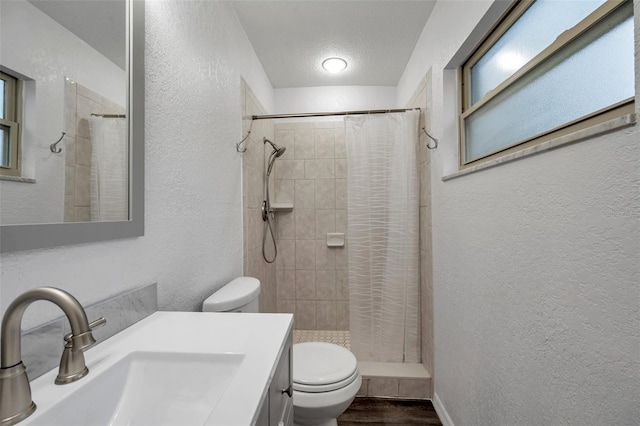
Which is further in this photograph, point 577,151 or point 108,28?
point 108,28

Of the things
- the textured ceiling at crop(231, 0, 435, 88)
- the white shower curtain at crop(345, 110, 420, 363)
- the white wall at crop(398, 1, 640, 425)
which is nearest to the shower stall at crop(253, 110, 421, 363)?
the white shower curtain at crop(345, 110, 420, 363)

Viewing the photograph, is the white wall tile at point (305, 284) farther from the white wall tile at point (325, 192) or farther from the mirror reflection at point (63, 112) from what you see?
the mirror reflection at point (63, 112)

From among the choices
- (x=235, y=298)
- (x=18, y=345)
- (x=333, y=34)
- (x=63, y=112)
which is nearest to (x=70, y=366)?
(x=18, y=345)

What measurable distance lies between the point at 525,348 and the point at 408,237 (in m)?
1.08

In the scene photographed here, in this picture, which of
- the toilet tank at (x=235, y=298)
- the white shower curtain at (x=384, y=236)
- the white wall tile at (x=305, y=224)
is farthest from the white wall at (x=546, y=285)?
the white wall tile at (x=305, y=224)

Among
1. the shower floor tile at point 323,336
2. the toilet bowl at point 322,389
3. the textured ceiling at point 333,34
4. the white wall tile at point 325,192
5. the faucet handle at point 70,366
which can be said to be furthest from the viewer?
the white wall tile at point 325,192

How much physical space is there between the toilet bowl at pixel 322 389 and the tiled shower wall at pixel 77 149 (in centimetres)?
110

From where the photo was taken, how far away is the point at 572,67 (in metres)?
0.81

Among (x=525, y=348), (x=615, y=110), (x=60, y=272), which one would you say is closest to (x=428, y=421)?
(x=525, y=348)

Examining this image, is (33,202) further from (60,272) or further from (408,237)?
(408,237)

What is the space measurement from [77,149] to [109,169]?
0.10m

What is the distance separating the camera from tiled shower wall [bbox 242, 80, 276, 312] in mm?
1858

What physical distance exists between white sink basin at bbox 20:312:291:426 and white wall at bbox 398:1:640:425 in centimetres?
74

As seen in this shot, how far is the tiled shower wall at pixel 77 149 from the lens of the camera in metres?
0.67
